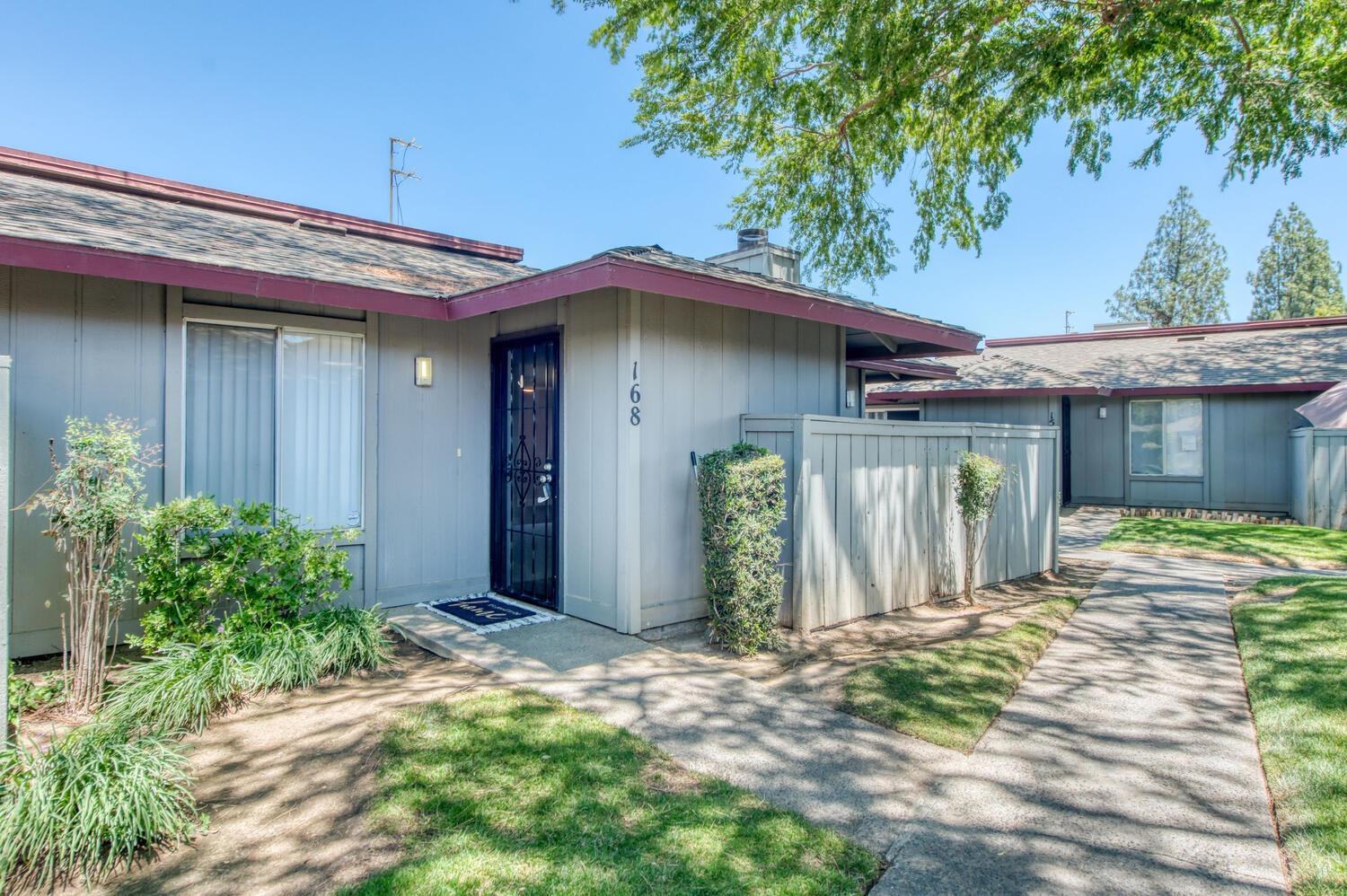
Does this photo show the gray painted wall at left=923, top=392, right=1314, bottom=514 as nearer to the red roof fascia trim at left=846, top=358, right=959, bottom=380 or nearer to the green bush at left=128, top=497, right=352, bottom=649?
the red roof fascia trim at left=846, top=358, right=959, bottom=380

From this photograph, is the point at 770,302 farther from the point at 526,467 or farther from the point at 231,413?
the point at 231,413

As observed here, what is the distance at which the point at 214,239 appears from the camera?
5.42 m

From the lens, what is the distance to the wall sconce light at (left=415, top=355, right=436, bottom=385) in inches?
241

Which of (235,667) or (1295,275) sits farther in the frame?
(1295,275)

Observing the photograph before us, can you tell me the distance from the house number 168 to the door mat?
1.79 metres

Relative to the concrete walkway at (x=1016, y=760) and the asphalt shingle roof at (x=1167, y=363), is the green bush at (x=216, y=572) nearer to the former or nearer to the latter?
the concrete walkway at (x=1016, y=760)

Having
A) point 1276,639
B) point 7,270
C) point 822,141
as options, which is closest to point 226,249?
point 7,270

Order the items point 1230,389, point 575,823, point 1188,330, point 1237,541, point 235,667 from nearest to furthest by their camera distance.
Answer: point 575,823, point 235,667, point 1237,541, point 1230,389, point 1188,330

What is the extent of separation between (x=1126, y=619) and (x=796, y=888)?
5156 millimetres

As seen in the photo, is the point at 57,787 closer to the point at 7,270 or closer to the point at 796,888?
the point at 796,888

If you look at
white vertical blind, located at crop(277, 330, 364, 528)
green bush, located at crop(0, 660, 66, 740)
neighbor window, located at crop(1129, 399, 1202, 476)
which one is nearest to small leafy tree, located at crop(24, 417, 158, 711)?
green bush, located at crop(0, 660, 66, 740)

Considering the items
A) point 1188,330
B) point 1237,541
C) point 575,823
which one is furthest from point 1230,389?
point 575,823

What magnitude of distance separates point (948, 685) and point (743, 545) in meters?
1.55

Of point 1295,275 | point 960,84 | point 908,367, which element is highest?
point 1295,275
